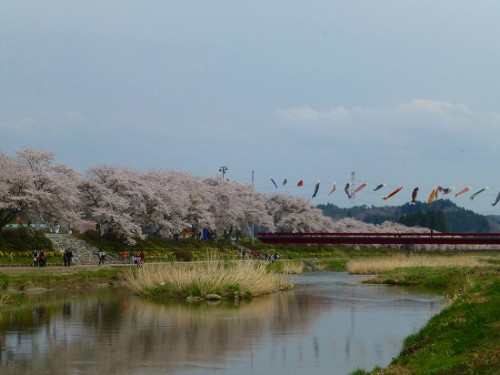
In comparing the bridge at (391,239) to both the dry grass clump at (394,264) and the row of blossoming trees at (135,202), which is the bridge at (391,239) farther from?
the dry grass clump at (394,264)

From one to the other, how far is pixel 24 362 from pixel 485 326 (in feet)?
37.1

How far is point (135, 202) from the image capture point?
267ft

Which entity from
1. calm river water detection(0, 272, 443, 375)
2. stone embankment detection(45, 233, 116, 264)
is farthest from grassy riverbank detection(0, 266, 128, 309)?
stone embankment detection(45, 233, 116, 264)

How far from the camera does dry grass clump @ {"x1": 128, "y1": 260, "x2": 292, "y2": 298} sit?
1564 inches

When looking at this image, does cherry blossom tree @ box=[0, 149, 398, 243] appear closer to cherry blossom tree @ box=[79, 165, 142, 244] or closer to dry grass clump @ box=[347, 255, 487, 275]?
cherry blossom tree @ box=[79, 165, 142, 244]

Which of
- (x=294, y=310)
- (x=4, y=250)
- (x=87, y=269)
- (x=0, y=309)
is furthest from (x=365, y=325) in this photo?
(x=4, y=250)

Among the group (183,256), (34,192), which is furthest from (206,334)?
(183,256)

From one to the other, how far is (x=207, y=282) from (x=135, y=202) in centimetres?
4276

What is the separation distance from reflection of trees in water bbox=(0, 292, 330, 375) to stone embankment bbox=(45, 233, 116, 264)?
26.6 m

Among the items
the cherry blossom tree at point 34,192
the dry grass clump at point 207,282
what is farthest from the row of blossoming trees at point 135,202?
the dry grass clump at point 207,282

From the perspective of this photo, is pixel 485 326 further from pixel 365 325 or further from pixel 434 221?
pixel 434 221

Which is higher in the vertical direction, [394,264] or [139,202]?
[139,202]

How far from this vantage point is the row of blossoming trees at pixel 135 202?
60.4 meters

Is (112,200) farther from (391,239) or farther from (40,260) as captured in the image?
(391,239)
